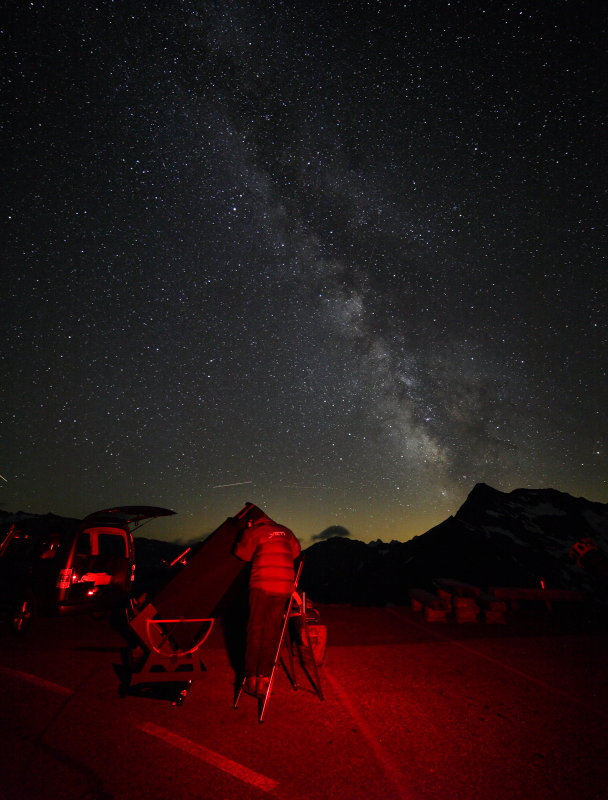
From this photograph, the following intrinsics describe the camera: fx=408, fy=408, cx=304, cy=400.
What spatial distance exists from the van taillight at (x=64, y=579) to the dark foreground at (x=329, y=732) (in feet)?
3.32

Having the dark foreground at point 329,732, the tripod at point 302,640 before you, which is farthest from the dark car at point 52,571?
the tripod at point 302,640

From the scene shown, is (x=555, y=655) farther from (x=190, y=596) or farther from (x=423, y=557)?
(x=423, y=557)

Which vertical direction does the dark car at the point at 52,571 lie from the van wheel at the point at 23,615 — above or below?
above

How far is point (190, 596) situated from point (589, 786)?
12.5 feet

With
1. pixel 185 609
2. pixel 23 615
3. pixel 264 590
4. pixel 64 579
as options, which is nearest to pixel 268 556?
pixel 264 590

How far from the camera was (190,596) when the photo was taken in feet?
15.2

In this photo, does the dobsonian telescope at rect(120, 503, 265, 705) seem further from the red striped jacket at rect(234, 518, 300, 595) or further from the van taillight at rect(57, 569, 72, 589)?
A: the van taillight at rect(57, 569, 72, 589)

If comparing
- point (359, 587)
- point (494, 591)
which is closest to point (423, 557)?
point (359, 587)

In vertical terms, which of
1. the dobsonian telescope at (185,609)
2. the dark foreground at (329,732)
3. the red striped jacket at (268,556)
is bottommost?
the dark foreground at (329,732)

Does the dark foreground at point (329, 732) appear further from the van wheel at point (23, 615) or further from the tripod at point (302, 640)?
the van wheel at point (23, 615)

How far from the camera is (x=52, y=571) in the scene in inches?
286

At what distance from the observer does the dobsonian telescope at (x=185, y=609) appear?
4.51m

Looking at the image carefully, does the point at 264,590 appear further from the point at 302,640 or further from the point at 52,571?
the point at 52,571

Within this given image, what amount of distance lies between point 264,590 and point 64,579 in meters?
4.92
